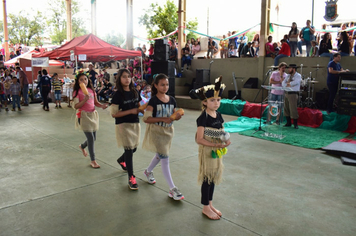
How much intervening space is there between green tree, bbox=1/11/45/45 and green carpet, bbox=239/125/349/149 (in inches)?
1499

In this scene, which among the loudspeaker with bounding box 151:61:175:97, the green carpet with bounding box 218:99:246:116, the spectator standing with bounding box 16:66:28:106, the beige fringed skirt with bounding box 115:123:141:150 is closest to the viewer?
the beige fringed skirt with bounding box 115:123:141:150

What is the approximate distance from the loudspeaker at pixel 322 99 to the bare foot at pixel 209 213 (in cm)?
789

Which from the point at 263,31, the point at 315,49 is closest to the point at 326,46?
the point at 315,49

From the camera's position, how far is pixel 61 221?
285cm

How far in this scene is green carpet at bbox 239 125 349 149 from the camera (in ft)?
20.5

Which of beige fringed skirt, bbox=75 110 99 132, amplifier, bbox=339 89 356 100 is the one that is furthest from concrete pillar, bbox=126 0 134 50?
beige fringed skirt, bbox=75 110 99 132

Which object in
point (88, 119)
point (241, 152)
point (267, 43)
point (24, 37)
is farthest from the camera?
point (24, 37)

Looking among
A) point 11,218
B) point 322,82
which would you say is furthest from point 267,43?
point 11,218

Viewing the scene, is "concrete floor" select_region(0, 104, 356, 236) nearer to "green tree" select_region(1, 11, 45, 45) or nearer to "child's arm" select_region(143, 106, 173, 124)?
"child's arm" select_region(143, 106, 173, 124)

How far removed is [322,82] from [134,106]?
881 centimetres

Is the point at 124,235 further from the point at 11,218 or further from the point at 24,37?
the point at 24,37

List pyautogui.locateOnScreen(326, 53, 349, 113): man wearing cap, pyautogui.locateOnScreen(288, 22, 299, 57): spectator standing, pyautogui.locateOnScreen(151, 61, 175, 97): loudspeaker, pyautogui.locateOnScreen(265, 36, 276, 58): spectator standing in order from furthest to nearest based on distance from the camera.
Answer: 1. pyautogui.locateOnScreen(151, 61, 175, 97): loudspeaker
2. pyautogui.locateOnScreen(265, 36, 276, 58): spectator standing
3. pyautogui.locateOnScreen(288, 22, 299, 57): spectator standing
4. pyautogui.locateOnScreen(326, 53, 349, 113): man wearing cap

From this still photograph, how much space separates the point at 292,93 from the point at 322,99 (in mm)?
2363

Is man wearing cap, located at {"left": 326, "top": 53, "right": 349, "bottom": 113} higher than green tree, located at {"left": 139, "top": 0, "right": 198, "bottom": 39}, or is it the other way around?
green tree, located at {"left": 139, "top": 0, "right": 198, "bottom": 39}
